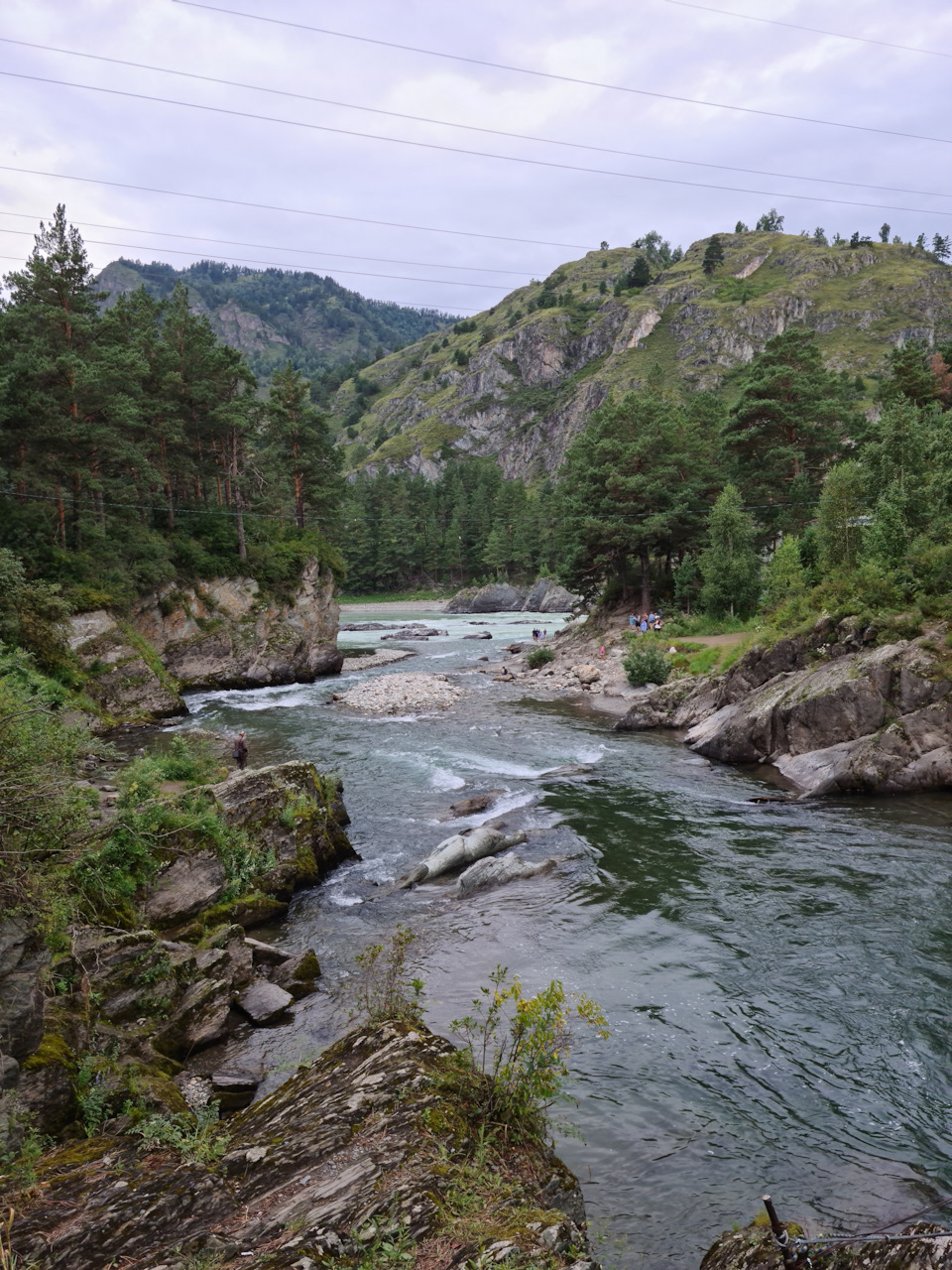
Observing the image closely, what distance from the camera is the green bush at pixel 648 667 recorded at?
3462 centimetres

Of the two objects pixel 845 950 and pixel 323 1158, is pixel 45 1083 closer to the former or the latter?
pixel 323 1158

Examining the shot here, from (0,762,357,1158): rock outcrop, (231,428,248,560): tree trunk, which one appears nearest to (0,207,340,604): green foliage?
(231,428,248,560): tree trunk

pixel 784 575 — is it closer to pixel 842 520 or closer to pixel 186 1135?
pixel 842 520

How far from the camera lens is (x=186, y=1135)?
6016mm

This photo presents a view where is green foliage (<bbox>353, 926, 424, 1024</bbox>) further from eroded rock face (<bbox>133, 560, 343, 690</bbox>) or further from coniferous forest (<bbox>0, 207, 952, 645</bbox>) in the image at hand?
eroded rock face (<bbox>133, 560, 343, 690</bbox>)

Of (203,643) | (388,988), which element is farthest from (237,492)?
(388,988)

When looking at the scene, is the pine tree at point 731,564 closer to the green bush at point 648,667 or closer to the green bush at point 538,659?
the green bush at point 648,667

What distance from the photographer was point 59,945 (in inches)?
297

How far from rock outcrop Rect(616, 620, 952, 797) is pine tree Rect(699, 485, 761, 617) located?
15.8 m

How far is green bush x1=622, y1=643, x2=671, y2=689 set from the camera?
3462 centimetres

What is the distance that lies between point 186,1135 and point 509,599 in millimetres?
103194

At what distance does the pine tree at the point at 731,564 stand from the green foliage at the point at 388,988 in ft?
110

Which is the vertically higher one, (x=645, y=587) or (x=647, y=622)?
(x=645, y=587)

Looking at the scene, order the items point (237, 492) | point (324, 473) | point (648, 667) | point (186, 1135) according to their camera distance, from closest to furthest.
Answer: point (186, 1135) < point (648, 667) < point (237, 492) < point (324, 473)
